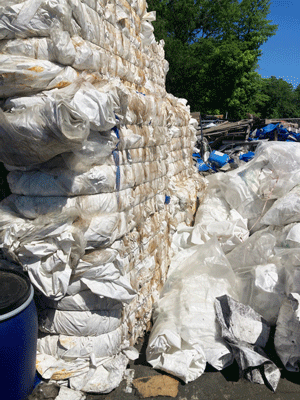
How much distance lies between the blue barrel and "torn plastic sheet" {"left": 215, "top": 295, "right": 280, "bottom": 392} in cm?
127

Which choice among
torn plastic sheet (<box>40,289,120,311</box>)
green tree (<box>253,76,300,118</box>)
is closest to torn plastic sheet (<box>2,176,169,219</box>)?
torn plastic sheet (<box>40,289,120,311</box>)

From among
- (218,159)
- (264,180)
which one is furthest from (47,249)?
(218,159)

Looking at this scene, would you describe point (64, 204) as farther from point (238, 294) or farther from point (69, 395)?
point (238, 294)

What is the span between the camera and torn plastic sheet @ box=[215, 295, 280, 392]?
6.86 ft

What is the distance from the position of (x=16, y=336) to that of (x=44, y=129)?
985 millimetres

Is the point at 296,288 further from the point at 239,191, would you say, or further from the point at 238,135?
the point at 238,135

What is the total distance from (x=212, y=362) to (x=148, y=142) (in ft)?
5.36

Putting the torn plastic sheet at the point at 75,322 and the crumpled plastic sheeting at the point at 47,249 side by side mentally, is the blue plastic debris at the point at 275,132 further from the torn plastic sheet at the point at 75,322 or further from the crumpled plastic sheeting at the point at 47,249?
the crumpled plastic sheeting at the point at 47,249

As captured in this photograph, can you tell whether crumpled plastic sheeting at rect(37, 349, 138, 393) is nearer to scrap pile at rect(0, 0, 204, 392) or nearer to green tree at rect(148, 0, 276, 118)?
scrap pile at rect(0, 0, 204, 392)

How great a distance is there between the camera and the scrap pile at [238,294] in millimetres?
2166

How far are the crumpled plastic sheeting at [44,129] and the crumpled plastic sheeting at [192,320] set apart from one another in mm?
1455

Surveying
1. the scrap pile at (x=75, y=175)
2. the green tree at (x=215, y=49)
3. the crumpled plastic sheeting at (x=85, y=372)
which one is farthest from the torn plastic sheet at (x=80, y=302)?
the green tree at (x=215, y=49)

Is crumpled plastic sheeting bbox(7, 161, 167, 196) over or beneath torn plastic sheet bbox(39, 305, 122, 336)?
over

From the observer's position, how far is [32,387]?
1762 millimetres
